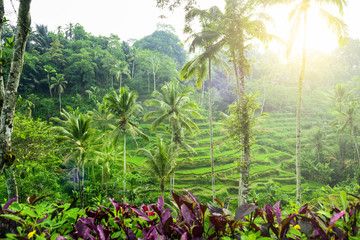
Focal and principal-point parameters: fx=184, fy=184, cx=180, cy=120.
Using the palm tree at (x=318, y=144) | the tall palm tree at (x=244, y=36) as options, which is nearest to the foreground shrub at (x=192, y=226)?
the tall palm tree at (x=244, y=36)

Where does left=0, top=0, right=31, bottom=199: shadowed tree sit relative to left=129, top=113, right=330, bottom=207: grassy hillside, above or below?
above

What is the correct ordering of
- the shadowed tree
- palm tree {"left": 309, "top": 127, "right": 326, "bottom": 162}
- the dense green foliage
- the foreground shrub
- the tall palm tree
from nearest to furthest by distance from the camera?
the foreground shrub < the shadowed tree < the tall palm tree < the dense green foliage < palm tree {"left": 309, "top": 127, "right": 326, "bottom": 162}

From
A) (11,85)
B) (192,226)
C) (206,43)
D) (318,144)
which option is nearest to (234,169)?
(206,43)

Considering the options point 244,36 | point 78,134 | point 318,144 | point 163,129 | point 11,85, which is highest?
point 244,36

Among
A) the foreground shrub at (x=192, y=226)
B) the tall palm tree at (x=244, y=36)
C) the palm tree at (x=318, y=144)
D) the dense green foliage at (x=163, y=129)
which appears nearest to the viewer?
the foreground shrub at (x=192, y=226)

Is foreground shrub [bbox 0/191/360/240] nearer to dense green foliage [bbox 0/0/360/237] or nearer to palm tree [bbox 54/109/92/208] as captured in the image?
dense green foliage [bbox 0/0/360/237]

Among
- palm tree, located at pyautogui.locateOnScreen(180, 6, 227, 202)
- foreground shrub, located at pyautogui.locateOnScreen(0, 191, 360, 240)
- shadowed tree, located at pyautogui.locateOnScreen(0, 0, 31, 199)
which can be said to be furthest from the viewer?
palm tree, located at pyautogui.locateOnScreen(180, 6, 227, 202)

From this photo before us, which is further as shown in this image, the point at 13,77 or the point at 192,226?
the point at 13,77

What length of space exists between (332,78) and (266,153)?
3349 centimetres

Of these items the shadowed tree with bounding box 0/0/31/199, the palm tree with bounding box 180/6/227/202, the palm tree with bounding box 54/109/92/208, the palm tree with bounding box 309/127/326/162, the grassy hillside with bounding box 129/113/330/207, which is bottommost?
the grassy hillside with bounding box 129/113/330/207

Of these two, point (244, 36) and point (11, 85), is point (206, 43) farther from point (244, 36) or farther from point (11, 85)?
point (11, 85)

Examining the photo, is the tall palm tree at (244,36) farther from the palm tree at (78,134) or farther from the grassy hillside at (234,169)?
the palm tree at (78,134)

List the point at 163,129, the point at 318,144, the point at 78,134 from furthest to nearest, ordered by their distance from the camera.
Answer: the point at 163,129, the point at 318,144, the point at 78,134

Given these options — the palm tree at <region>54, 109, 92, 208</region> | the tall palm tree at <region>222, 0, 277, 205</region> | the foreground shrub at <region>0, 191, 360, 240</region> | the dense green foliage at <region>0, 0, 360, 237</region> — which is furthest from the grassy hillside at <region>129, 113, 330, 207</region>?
the foreground shrub at <region>0, 191, 360, 240</region>
